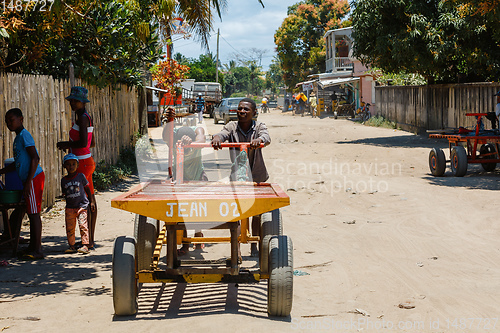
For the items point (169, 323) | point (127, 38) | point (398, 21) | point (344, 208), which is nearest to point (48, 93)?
point (127, 38)

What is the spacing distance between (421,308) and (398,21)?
1934 cm

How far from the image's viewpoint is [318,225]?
872cm

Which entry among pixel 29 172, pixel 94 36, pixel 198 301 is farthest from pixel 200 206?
pixel 94 36

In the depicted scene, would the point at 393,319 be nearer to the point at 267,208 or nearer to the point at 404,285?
the point at 404,285

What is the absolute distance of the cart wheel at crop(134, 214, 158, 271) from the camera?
6.05 meters

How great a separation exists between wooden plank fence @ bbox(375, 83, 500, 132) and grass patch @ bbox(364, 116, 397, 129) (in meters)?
0.24

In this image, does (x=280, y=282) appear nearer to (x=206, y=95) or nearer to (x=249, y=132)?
(x=249, y=132)

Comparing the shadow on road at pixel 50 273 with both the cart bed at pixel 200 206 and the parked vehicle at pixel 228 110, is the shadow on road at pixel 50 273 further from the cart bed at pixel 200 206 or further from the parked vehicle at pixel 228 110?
the parked vehicle at pixel 228 110

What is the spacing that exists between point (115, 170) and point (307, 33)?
5259 cm

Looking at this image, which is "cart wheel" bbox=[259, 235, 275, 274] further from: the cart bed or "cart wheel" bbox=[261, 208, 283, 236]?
the cart bed

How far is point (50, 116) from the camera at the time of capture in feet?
31.7

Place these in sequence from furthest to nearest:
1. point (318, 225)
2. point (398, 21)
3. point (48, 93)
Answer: point (398, 21), point (48, 93), point (318, 225)

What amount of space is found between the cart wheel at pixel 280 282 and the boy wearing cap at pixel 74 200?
326 cm

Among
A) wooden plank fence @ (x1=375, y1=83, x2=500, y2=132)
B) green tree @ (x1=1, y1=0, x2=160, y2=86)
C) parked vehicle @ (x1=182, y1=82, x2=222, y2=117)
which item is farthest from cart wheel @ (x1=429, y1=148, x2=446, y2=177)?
parked vehicle @ (x1=182, y1=82, x2=222, y2=117)
